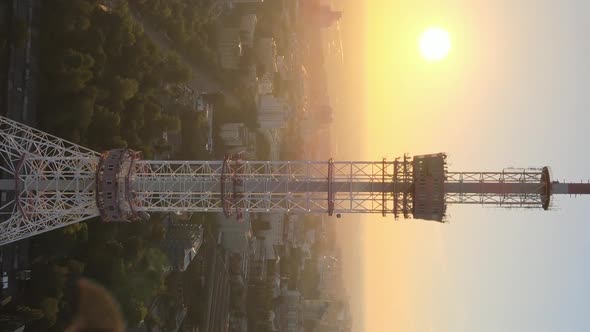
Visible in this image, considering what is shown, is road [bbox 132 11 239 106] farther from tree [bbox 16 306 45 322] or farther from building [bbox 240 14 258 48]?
tree [bbox 16 306 45 322]

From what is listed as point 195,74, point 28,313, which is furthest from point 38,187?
point 195,74

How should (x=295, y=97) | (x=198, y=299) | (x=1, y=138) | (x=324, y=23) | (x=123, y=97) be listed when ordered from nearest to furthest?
(x=1, y=138) < (x=123, y=97) < (x=198, y=299) < (x=295, y=97) < (x=324, y=23)

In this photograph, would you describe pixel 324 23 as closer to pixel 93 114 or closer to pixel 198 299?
pixel 198 299

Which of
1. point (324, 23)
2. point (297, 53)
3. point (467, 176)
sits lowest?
point (467, 176)

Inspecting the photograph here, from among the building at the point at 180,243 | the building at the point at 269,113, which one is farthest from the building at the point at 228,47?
the building at the point at 180,243

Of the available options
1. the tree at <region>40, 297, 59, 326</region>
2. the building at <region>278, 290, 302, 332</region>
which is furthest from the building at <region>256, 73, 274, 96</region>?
the tree at <region>40, 297, 59, 326</region>

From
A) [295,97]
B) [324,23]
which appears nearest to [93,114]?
[295,97]

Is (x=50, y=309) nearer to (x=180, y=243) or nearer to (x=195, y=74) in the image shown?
(x=180, y=243)
